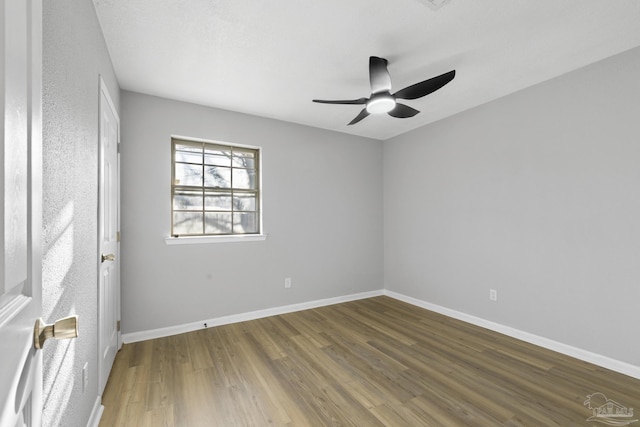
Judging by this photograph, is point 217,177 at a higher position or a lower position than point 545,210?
higher

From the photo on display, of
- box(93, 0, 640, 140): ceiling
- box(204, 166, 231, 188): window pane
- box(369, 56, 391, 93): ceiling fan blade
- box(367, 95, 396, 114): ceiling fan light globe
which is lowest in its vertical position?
box(204, 166, 231, 188): window pane

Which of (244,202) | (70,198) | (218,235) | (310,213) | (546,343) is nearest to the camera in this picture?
(70,198)

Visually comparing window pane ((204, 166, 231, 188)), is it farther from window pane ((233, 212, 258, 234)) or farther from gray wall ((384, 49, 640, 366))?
gray wall ((384, 49, 640, 366))

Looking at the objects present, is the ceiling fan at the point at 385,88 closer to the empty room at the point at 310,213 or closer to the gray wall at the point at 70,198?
the empty room at the point at 310,213

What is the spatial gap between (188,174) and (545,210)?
12.4 ft

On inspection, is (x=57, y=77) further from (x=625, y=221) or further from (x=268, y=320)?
(x=625, y=221)

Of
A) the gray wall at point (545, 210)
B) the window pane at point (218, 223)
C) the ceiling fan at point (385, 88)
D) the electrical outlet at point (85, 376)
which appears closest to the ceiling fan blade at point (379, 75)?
the ceiling fan at point (385, 88)

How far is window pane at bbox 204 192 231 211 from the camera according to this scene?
3.37 metres

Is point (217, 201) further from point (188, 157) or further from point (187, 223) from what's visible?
point (188, 157)

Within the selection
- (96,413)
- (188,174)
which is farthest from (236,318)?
(188,174)

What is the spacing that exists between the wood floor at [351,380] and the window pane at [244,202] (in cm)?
143

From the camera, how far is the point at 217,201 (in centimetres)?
343

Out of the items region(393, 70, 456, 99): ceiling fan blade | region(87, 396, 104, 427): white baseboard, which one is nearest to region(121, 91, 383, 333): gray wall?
region(87, 396, 104, 427): white baseboard

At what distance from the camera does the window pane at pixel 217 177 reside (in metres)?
3.38
